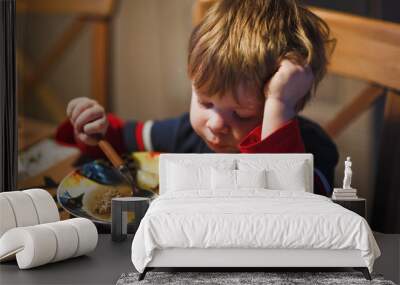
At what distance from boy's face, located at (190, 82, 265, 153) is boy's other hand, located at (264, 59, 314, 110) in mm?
139

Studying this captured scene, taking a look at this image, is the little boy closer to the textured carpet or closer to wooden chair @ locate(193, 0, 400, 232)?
wooden chair @ locate(193, 0, 400, 232)

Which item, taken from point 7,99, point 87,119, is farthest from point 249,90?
point 7,99

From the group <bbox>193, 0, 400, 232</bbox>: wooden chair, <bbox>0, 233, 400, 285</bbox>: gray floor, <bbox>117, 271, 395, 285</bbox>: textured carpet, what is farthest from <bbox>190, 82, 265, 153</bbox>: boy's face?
<bbox>117, 271, 395, 285</bbox>: textured carpet

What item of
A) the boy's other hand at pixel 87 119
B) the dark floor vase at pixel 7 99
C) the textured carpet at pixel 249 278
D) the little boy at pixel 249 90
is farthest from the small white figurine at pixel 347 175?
the dark floor vase at pixel 7 99

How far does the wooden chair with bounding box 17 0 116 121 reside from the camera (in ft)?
20.4

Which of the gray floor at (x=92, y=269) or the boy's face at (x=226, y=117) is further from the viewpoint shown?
the boy's face at (x=226, y=117)

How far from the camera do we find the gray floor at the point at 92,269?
14.2 ft

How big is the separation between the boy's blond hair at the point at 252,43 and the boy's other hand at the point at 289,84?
4 centimetres

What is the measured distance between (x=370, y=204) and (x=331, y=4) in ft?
5.93

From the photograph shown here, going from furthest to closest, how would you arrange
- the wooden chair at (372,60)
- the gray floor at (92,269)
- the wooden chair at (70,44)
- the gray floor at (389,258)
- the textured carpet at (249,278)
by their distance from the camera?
1. the wooden chair at (70,44)
2. the wooden chair at (372,60)
3. the gray floor at (389,258)
4. the gray floor at (92,269)
5. the textured carpet at (249,278)

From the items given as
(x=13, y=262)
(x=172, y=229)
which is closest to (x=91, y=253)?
(x=13, y=262)

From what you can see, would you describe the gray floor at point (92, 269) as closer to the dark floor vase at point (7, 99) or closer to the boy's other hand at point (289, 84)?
the dark floor vase at point (7, 99)

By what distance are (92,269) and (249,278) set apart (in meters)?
1.08

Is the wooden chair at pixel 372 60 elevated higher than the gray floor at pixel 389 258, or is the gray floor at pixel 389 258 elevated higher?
the wooden chair at pixel 372 60
